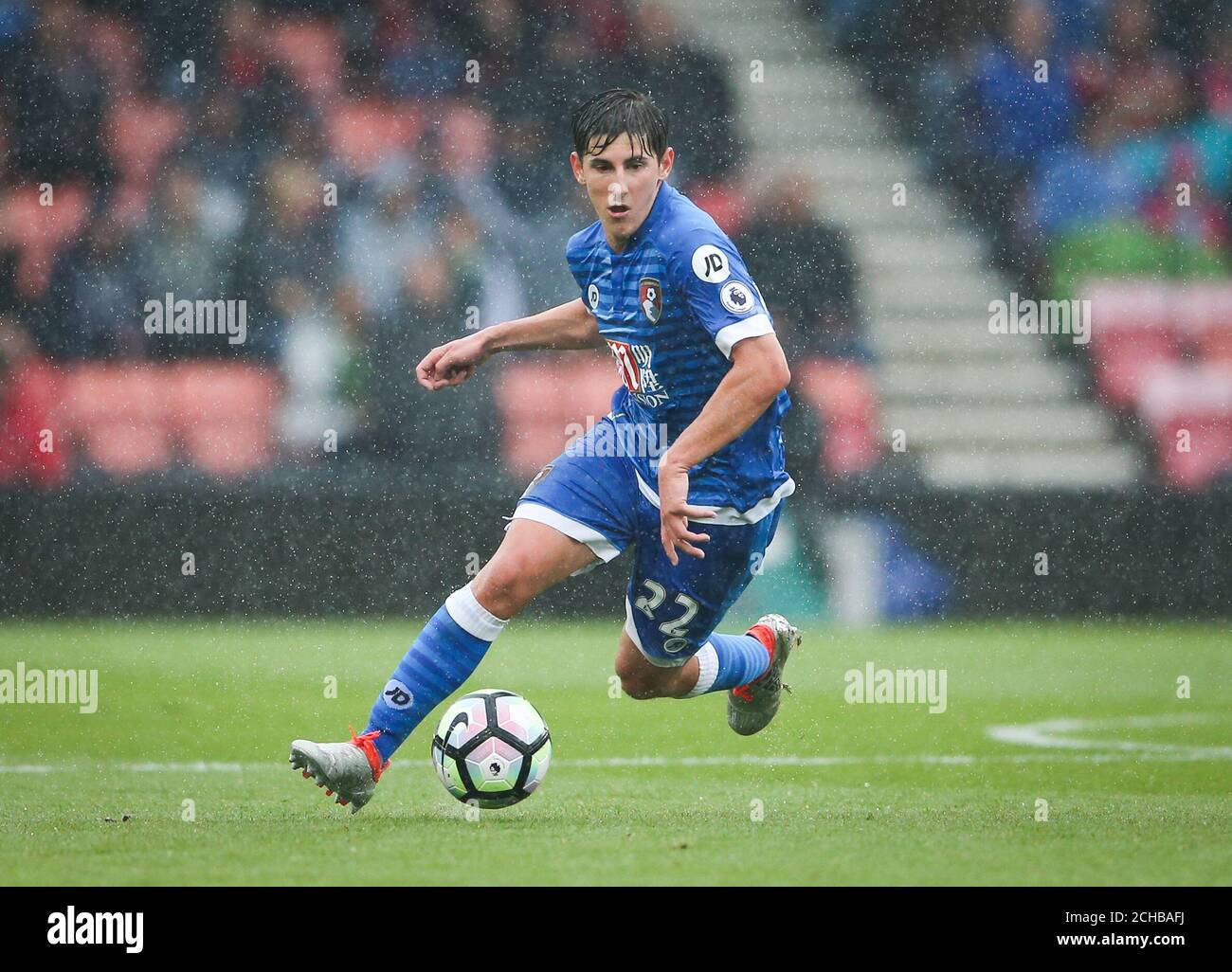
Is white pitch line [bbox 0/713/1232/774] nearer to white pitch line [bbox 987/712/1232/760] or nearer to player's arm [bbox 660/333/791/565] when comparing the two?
white pitch line [bbox 987/712/1232/760]

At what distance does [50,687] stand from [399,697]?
3427 mm

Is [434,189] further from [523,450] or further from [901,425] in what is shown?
[901,425]

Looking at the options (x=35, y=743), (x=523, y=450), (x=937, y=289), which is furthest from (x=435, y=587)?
(x=937, y=289)

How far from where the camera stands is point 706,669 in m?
5.41

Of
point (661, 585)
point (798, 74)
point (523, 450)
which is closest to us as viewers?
point (661, 585)

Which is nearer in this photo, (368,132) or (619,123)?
(619,123)

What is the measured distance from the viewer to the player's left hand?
4.22 m

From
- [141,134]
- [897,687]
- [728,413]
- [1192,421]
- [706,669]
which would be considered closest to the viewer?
[728,413]

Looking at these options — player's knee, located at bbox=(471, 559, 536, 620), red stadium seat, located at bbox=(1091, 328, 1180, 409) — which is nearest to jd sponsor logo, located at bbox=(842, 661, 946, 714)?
player's knee, located at bbox=(471, 559, 536, 620)

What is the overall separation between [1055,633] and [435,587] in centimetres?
367

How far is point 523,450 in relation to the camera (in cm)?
1131

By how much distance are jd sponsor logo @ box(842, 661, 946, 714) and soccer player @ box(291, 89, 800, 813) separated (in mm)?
2639

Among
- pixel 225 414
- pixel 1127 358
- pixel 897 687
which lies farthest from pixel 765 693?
pixel 1127 358

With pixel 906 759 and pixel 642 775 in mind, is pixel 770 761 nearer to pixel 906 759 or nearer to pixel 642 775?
pixel 906 759
